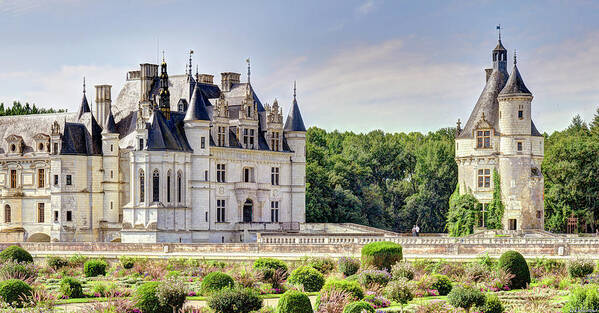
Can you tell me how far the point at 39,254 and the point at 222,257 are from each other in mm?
10446

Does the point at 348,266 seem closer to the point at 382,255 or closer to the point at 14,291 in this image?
the point at 382,255

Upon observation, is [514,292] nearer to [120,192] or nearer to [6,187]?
A: [120,192]

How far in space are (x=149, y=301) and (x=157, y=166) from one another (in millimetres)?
29230

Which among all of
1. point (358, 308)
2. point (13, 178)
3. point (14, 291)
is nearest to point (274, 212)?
point (13, 178)

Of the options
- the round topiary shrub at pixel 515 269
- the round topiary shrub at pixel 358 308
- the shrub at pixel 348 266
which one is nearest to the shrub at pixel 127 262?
the shrub at pixel 348 266

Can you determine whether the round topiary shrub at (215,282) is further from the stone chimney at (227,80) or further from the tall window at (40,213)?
the stone chimney at (227,80)

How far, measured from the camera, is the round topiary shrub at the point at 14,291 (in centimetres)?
3259

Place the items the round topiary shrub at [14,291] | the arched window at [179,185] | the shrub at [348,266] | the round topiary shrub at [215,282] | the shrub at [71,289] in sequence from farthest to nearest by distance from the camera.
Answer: the arched window at [179,185] < the shrub at [348,266] < the shrub at [71,289] < the round topiary shrub at [215,282] < the round topiary shrub at [14,291]

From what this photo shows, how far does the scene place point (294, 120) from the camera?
219 ft

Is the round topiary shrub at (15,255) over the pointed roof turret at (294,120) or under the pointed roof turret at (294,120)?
under

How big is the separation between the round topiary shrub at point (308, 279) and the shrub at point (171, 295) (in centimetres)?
816

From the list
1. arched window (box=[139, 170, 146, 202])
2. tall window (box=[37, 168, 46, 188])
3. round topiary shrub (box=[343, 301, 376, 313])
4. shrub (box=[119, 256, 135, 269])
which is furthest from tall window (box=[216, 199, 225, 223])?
round topiary shrub (box=[343, 301, 376, 313])

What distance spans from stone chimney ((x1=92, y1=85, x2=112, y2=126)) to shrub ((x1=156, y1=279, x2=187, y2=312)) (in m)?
35.1

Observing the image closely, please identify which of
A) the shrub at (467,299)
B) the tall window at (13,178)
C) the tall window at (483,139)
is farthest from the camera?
the tall window at (13,178)
